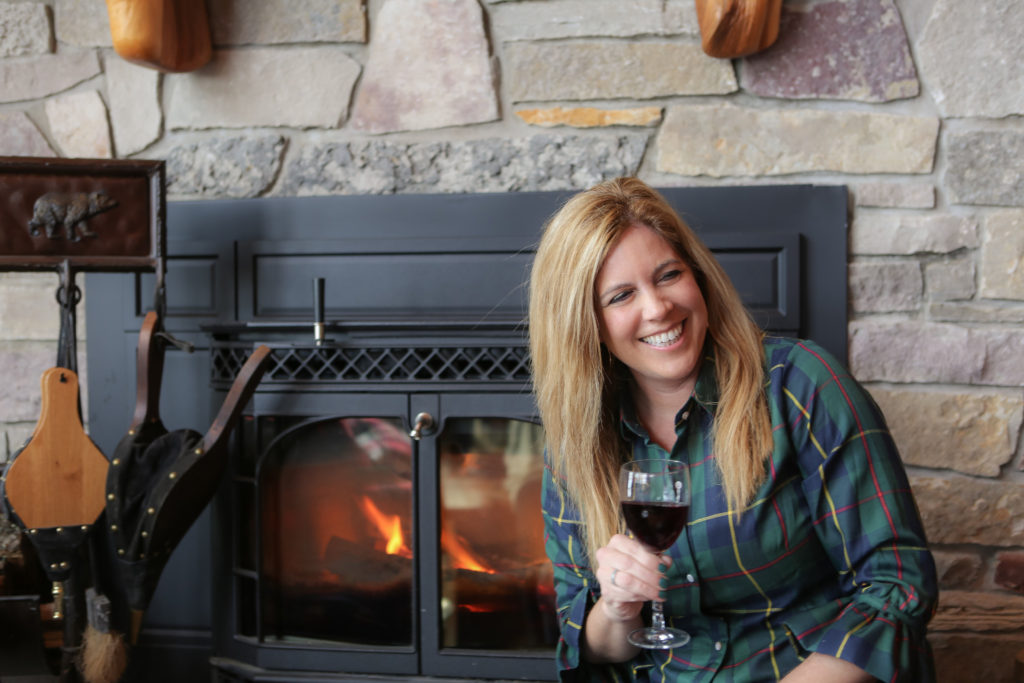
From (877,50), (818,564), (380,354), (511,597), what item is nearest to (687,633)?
(818,564)

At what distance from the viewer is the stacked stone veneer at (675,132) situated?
183cm

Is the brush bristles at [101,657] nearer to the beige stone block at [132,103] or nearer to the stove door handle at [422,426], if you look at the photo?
the stove door handle at [422,426]

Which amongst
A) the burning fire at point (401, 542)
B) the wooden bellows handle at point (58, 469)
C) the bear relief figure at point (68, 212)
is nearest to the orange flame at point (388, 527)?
the burning fire at point (401, 542)

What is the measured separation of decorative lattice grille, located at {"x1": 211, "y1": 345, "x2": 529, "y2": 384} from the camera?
6.06 ft

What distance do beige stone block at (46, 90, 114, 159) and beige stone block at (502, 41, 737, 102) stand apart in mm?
963

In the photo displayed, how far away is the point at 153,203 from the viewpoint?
1913 mm

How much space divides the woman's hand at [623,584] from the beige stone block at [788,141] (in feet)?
3.39

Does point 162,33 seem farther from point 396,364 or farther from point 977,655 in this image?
point 977,655

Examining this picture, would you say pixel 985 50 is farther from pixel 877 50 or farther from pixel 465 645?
pixel 465 645

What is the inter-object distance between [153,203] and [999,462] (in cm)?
186

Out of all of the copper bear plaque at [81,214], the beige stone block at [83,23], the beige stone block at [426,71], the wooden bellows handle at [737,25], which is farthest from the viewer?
the beige stone block at [83,23]

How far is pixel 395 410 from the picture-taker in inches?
73.7

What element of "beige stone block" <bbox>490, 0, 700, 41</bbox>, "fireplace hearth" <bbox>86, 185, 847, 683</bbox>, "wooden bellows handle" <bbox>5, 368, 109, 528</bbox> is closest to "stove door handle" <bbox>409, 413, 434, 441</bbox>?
"fireplace hearth" <bbox>86, 185, 847, 683</bbox>

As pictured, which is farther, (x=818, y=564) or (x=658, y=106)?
(x=658, y=106)
